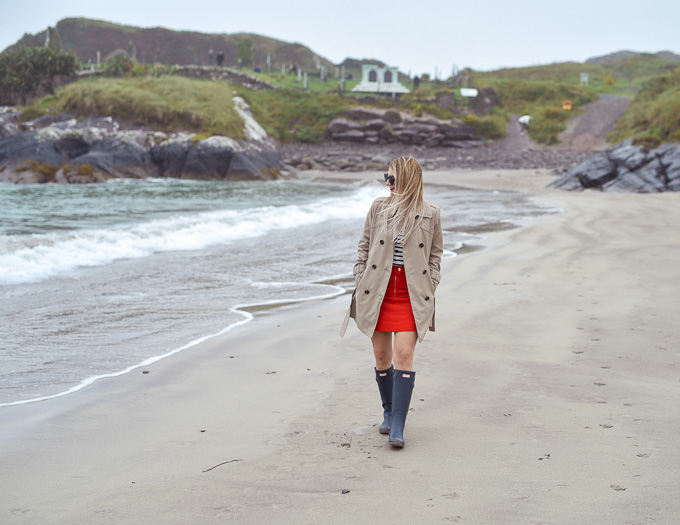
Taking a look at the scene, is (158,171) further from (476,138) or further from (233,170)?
(476,138)

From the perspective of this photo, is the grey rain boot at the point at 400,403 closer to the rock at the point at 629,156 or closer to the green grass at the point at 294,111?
the rock at the point at 629,156

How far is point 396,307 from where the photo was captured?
414 centimetres

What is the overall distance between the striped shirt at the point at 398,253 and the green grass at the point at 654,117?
28.2 metres

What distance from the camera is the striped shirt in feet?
13.6

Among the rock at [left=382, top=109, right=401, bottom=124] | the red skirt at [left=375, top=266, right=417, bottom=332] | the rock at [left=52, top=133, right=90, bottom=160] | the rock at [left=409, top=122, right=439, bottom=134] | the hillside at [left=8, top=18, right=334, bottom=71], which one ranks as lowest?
the red skirt at [left=375, top=266, right=417, bottom=332]

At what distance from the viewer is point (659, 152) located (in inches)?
1078

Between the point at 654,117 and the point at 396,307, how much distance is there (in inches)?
1433

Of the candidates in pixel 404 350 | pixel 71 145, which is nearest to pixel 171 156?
pixel 71 145

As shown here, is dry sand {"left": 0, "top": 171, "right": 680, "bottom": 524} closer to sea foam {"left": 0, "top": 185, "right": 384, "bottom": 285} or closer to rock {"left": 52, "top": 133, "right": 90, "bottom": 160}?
sea foam {"left": 0, "top": 185, "right": 384, "bottom": 285}

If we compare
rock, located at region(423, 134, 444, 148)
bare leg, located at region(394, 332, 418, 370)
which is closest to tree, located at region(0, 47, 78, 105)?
rock, located at region(423, 134, 444, 148)

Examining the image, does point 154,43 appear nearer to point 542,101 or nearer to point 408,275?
point 542,101

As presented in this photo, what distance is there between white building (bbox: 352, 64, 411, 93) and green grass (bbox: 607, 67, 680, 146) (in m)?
22.0

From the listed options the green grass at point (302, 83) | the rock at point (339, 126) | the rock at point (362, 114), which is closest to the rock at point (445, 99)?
the rock at point (362, 114)

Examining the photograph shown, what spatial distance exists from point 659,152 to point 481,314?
932 inches
